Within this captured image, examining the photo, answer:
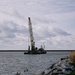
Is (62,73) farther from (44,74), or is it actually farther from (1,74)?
(1,74)

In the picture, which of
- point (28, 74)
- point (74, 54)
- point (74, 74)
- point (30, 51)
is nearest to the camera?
point (74, 74)

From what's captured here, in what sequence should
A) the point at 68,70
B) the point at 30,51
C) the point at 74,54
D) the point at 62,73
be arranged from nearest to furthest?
the point at 62,73
the point at 68,70
the point at 74,54
the point at 30,51

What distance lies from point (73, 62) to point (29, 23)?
4652 inches

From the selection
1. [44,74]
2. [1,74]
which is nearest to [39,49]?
[1,74]

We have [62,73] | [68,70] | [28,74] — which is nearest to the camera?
[62,73]

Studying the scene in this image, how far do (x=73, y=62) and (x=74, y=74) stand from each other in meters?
11.4

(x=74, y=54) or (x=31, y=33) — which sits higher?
(x=31, y=33)

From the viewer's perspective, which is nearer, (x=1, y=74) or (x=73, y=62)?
(x=73, y=62)

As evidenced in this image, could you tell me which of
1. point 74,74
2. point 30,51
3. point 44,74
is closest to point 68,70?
point 44,74

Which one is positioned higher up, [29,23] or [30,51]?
[29,23]

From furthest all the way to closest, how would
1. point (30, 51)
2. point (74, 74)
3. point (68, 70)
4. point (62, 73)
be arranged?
1. point (30, 51)
2. point (68, 70)
3. point (62, 73)
4. point (74, 74)

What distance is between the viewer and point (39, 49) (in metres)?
160

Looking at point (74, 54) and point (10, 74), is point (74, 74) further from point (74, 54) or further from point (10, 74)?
point (10, 74)

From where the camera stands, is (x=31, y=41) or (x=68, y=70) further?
(x=31, y=41)
